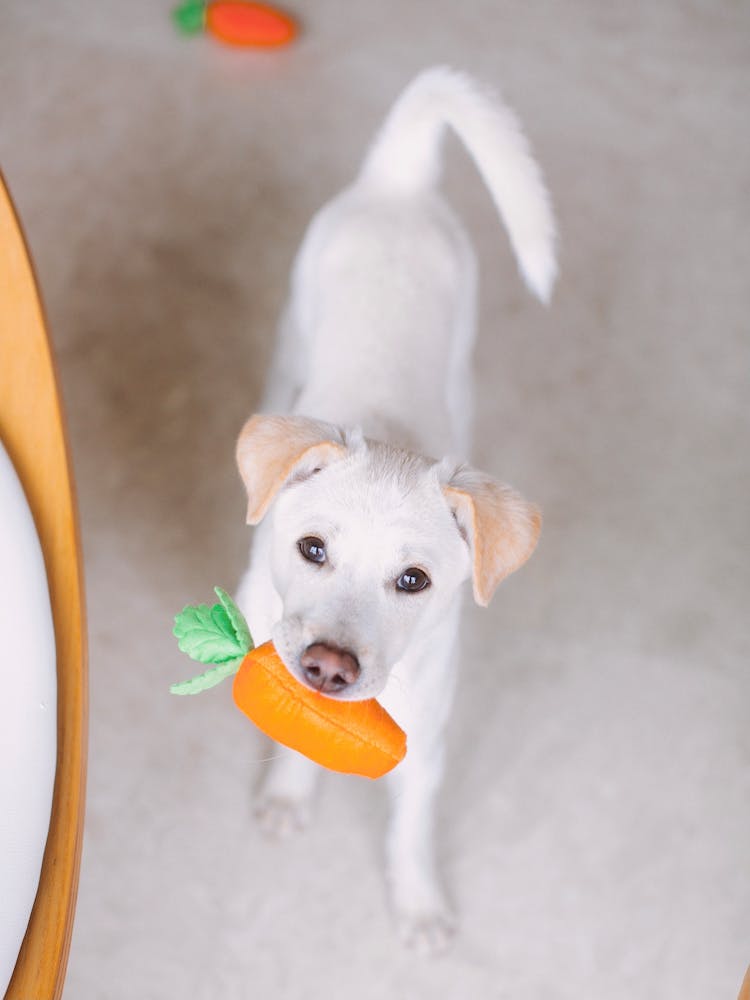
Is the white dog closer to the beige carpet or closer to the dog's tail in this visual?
the dog's tail

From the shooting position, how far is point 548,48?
146 inches

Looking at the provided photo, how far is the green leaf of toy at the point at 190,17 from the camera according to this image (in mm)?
3461

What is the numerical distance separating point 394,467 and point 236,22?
2498 mm

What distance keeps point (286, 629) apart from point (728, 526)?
1.82m

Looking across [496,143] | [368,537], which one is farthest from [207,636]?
[496,143]

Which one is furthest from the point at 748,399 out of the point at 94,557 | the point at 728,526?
the point at 94,557

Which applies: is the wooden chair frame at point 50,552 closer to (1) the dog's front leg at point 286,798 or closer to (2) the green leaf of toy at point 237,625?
(2) the green leaf of toy at point 237,625

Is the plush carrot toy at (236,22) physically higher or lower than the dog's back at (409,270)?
higher

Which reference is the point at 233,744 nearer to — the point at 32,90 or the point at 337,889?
the point at 337,889

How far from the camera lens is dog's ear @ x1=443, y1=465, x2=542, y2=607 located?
5.21ft

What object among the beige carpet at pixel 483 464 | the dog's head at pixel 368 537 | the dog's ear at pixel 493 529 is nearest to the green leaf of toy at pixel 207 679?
the dog's head at pixel 368 537

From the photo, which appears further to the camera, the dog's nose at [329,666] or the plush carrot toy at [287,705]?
the plush carrot toy at [287,705]

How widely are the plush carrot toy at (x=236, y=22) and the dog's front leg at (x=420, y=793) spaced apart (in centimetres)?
252

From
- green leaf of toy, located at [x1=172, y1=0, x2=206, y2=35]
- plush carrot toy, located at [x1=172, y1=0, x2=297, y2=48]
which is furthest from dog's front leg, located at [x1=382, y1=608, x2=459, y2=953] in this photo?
green leaf of toy, located at [x1=172, y1=0, x2=206, y2=35]
